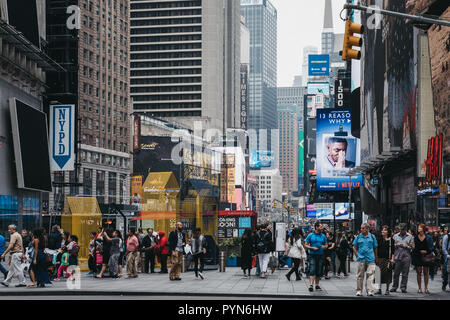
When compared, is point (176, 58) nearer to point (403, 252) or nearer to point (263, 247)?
point (263, 247)

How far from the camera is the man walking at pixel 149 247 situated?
92.1ft

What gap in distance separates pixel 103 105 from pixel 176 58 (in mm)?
69709

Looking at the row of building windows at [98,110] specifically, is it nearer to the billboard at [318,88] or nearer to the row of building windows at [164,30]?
the row of building windows at [164,30]

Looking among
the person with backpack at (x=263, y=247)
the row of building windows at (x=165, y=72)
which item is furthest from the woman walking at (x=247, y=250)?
the row of building windows at (x=165, y=72)

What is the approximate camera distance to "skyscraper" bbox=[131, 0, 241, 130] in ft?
570

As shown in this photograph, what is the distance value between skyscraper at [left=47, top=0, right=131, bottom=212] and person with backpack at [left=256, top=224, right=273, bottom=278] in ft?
202

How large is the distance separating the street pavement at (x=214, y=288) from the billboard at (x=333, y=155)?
Result: 29.2 meters

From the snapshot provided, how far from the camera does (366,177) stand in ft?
167

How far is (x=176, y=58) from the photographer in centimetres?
17500

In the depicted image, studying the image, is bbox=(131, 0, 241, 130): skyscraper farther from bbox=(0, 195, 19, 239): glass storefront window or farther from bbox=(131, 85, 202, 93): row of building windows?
bbox=(0, 195, 19, 239): glass storefront window

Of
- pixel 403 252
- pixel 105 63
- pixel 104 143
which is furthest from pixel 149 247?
pixel 105 63

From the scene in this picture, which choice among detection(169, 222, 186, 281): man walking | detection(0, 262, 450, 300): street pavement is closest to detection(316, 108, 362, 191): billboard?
detection(0, 262, 450, 300): street pavement

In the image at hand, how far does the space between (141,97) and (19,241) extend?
154378mm

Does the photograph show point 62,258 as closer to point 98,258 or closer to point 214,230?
point 98,258
